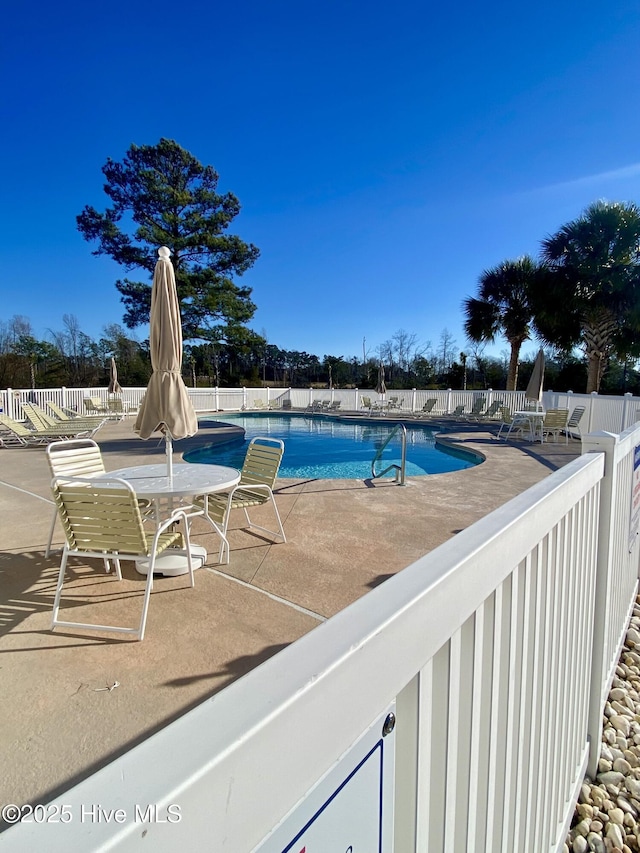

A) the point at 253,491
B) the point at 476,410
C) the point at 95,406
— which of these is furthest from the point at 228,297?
the point at 253,491

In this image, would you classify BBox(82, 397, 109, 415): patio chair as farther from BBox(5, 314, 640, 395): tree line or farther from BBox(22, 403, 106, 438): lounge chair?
BBox(5, 314, 640, 395): tree line

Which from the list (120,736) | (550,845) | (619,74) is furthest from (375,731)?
(619,74)

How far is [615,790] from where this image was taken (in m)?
1.93

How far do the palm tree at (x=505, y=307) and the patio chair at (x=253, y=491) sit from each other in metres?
16.5

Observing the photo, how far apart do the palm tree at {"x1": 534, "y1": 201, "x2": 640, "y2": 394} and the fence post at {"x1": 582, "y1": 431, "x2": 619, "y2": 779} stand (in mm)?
16030

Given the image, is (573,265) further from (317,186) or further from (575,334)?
(317,186)

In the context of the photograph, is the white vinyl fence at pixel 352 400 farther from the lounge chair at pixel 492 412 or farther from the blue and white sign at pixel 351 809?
the blue and white sign at pixel 351 809

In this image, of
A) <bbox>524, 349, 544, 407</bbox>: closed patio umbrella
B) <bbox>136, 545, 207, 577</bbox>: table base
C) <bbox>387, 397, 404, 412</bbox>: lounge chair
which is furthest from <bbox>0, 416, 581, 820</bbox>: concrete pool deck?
A: <bbox>387, 397, 404, 412</bbox>: lounge chair

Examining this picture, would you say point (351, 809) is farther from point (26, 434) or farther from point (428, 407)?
point (428, 407)

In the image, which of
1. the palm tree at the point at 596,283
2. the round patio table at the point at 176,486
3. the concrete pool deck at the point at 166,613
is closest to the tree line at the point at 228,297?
the palm tree at the point at 596,283

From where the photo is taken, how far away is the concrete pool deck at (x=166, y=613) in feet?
5.96

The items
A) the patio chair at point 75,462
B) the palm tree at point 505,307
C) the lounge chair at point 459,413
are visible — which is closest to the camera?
the patio chair at point 75,462

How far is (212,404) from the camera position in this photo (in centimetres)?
2056

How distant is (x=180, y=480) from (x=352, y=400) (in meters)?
18.5
